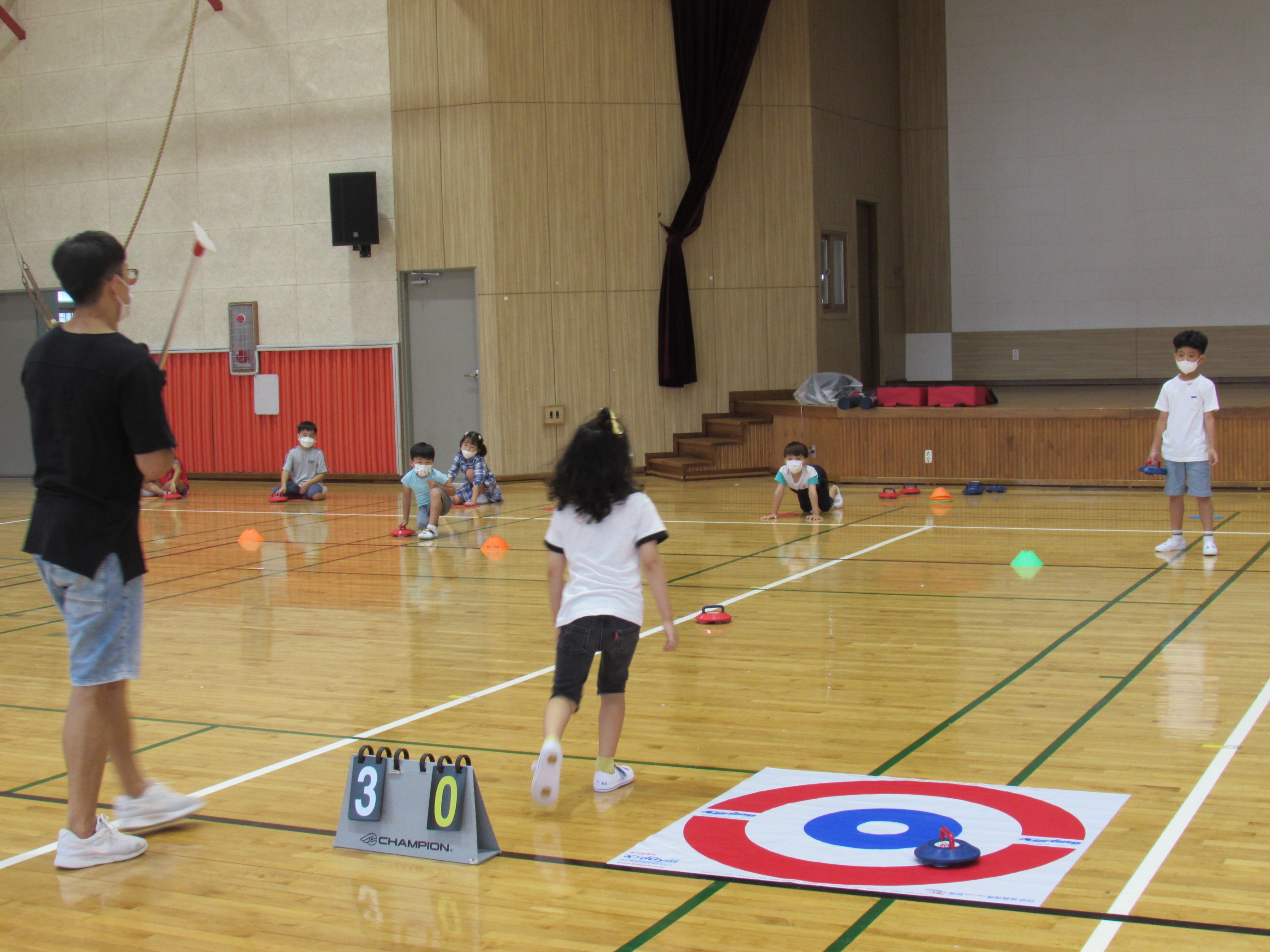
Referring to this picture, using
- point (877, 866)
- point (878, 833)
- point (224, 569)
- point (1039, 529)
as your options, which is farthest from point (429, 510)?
point (877, 866)

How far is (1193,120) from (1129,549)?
10506 millimetres

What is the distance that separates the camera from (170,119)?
46.9ft

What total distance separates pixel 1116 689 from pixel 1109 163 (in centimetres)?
1426

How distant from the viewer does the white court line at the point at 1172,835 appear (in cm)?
304

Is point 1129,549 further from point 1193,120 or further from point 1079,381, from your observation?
point 1193,120

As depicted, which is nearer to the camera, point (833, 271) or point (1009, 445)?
point (1009, 445)

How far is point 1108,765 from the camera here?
4.35 metres

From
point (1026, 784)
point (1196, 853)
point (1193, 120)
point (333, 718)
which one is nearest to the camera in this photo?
point (1196, 853)

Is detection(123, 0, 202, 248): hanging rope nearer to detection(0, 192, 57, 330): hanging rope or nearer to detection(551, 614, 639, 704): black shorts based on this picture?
detection(0, 192, 57, 330): hanging rope

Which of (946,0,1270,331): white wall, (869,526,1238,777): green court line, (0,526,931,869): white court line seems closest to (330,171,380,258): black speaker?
(946,0,1270,331): white wall

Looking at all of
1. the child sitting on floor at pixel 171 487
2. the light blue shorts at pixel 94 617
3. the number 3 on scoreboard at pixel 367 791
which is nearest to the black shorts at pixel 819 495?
the child sitting on floor at pixel 171 487

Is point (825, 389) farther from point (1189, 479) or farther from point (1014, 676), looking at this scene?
point (1014, 676)

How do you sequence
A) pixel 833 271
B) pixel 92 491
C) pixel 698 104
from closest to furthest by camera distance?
1. pixel 92 491
2. pixel 698 104
3. pixel 833 271

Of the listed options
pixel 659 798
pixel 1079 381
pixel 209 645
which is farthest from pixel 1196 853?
pixel 1079 381
